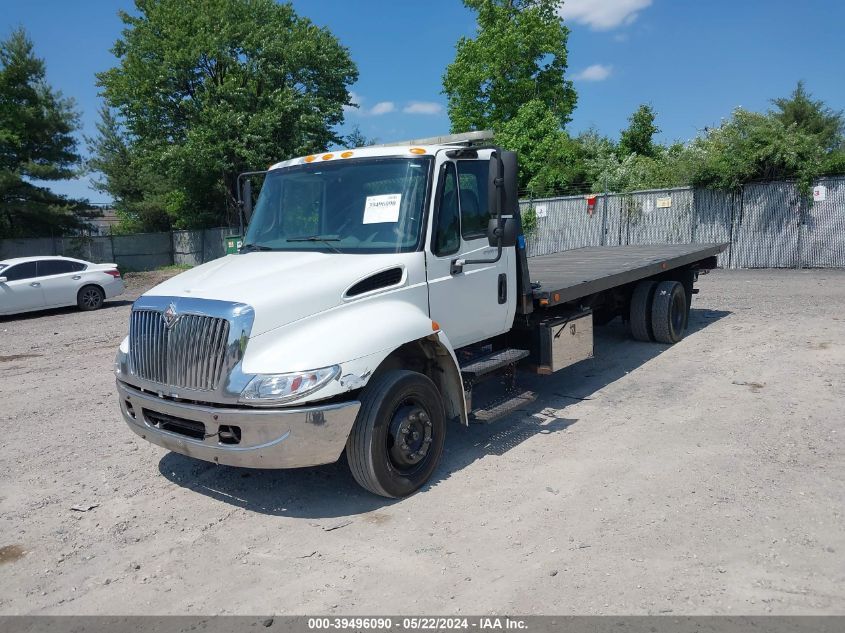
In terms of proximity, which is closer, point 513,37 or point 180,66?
point 180,66

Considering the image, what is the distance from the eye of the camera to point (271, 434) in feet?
13.6

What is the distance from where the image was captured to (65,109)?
96.2 ft

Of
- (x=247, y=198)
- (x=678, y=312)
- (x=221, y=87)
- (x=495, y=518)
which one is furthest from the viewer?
(x=221, y=87)

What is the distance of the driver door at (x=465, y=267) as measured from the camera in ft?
17.1

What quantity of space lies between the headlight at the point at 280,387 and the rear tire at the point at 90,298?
15.0m

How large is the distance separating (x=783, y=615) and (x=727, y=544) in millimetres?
700

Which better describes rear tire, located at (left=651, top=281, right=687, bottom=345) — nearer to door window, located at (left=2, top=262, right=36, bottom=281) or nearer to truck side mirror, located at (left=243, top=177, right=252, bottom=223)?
truck side mirror, located at (left=243, top=177, right=252, bottom=223)

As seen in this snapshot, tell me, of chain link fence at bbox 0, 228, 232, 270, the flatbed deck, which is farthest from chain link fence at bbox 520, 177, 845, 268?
chain link fence at bbox 0, 228, 232, 270

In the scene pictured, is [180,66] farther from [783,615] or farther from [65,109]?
[783,615]

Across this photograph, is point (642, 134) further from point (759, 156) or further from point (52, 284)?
point (52, 284)

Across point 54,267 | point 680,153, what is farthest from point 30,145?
point 680,153

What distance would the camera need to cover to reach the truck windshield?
Result: 200 inches

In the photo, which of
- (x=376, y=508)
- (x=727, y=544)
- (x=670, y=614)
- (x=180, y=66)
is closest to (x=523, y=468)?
(x=376, y=508)

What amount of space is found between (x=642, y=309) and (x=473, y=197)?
4909 mm
